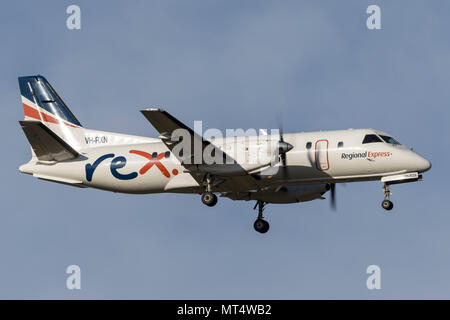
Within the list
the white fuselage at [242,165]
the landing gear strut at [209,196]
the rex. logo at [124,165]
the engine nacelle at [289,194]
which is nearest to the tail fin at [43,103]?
the white fuselage at [242,165]

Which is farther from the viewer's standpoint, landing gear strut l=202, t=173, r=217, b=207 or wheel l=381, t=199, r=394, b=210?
A: landing gear strut l=202, t=173, r=217, b=207

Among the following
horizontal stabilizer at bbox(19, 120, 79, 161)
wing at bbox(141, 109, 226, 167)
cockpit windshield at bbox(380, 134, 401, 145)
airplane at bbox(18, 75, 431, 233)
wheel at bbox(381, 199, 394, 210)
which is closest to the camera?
wing at bbox(141, 109, 226, 167)

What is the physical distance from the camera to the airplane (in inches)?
1039

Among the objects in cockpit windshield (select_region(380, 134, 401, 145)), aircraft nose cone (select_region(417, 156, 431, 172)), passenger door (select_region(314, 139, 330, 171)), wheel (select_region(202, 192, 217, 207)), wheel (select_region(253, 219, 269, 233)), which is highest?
cockpit windshield (select_region(380, 134, 401, 145))

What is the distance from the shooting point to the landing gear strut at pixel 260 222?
100 feet

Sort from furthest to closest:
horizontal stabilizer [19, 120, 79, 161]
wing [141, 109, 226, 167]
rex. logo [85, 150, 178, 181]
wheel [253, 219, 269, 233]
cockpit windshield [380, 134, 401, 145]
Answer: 1. wheel [253, 219, 269, 233]
2. rex. logo [85, 150, 178, 181]
3. horizontal stabilizer [19, 120, 79, 161]
4. cockpit windshield [380, 134, 401, 145]
5. wing [141, 109, 226, 167]

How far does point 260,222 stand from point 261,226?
0.20 meters

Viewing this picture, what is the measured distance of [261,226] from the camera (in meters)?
30.6

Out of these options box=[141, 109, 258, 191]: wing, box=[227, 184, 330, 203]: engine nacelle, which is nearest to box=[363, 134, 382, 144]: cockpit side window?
box=[227, 184, 330, 203]: engine nacelle

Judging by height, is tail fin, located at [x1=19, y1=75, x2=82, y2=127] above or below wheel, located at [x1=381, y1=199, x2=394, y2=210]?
above

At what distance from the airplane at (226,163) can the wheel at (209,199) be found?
1.4 inches

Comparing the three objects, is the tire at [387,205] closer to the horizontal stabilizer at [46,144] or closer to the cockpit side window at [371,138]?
the cockpit side window at [371,138]

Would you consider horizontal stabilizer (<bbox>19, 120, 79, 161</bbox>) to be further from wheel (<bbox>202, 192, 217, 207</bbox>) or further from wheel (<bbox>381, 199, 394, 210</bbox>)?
wheel (<bbox>381, 199, 394, 210</bbox>)

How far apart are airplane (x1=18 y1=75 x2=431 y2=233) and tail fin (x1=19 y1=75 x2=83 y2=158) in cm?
177
